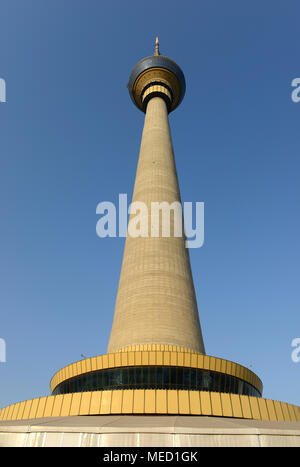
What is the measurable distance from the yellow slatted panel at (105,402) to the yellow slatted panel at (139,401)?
4.80 ft

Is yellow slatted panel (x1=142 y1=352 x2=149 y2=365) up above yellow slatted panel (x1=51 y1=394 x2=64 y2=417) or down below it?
above

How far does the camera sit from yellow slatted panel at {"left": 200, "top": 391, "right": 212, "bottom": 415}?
20109mm

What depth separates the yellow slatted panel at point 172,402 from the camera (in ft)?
65.8

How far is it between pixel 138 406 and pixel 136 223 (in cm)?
2151

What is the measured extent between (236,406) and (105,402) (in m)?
7.53

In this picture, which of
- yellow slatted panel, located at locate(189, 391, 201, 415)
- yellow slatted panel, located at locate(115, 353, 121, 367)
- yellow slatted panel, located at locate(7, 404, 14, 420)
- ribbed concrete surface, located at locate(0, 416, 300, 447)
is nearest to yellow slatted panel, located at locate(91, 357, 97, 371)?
yellow slatted panel, located at locate(115, 353, 121, 367)

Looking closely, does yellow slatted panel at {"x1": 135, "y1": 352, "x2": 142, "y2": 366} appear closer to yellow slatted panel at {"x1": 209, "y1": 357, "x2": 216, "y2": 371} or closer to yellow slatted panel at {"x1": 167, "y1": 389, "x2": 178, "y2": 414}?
yellow slatted panel at {"x1": 167, "y1": 389, "x2": 178, "y2": 414}

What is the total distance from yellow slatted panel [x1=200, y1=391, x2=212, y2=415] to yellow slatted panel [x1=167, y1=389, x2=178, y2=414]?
4.77 ft

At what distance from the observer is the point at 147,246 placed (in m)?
36.7

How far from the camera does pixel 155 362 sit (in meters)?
24.9

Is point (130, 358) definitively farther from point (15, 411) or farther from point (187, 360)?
point (15, 411)

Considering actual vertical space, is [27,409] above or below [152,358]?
below

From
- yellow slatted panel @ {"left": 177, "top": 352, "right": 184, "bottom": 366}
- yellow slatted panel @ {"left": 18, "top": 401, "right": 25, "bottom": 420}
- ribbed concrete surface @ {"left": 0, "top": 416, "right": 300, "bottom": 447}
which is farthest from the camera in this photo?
yellow slatted panel @ {"left": 177, "top": 352, "right": 184, "bottom": 366}

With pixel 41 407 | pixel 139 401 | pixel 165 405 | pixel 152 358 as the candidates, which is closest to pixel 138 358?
pixel 152 358
